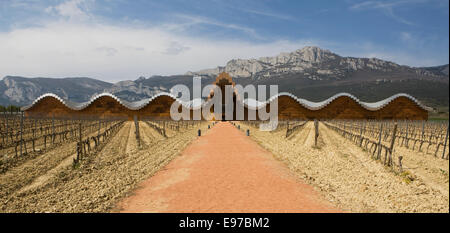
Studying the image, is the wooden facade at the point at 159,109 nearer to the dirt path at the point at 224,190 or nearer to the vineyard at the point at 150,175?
the vineyard at the point at 150,175

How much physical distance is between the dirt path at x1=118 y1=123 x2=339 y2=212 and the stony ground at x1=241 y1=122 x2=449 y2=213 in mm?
727

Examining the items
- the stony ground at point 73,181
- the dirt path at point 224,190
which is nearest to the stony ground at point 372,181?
the dirt path at point 224,190

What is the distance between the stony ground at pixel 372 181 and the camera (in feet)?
20.7

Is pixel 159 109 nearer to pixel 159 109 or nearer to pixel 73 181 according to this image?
pixel 159 109

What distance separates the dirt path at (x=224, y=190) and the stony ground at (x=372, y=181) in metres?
0.73

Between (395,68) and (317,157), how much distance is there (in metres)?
172

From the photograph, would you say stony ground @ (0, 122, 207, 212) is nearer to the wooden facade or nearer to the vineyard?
the vineyard

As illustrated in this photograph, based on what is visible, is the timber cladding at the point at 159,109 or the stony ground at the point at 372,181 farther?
the timber cladding at the point at 159,109

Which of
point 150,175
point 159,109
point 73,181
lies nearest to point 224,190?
point 150,175

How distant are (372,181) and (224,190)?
4.98 metres

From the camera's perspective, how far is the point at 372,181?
332 inches

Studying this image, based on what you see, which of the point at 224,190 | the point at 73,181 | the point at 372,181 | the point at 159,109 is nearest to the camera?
the point at 224,190
